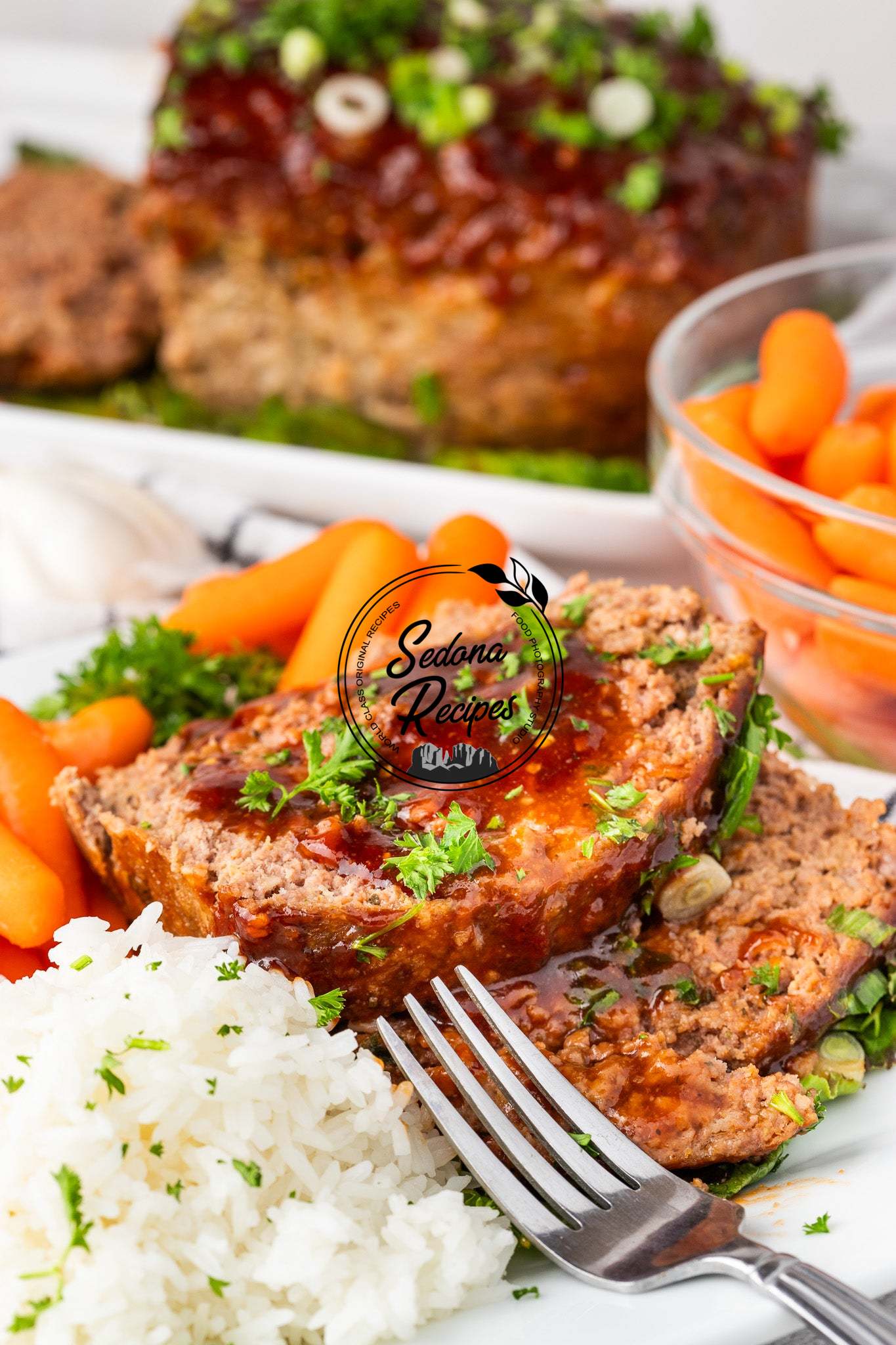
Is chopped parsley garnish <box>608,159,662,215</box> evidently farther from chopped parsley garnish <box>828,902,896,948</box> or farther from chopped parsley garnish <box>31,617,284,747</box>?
chopped parsley garnish <box>828,902,896,948</box>

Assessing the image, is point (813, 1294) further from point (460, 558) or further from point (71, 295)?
point (71, 295)

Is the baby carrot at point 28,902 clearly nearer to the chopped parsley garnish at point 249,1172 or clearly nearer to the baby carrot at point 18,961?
the baby carrot at point 18,961

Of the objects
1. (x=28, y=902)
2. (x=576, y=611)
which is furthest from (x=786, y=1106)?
(x=28, y=902)

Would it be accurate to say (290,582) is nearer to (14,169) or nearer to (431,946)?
(431,946)

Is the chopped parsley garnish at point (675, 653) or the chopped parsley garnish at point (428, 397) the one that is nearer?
the chopped parsley garnish at point (675, 653)

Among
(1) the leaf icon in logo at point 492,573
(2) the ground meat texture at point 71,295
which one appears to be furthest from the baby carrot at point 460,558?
(2) the ground meat texture at point 71,295

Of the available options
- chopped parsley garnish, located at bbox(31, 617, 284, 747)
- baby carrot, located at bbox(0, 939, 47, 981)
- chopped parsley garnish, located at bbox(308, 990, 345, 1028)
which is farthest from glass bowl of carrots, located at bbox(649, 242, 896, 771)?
baby carrot, located at bbox(0, 939, 47, 981)
